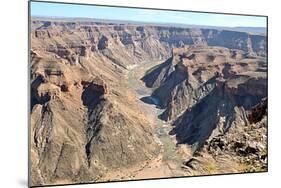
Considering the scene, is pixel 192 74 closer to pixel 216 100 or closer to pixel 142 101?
pixel 216 100

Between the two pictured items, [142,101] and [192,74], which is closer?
[142,101]

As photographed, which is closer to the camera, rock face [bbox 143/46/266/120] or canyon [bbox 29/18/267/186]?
canyon [bbox 29/18/267/186]

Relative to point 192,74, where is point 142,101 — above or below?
below

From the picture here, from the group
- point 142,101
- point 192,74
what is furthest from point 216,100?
point 142,101

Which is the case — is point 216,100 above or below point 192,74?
below

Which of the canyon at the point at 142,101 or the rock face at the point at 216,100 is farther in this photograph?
the rock face at the point at 216,100

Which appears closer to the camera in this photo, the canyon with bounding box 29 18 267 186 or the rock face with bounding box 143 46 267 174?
the canyon with bounding box 29 18 267 186
